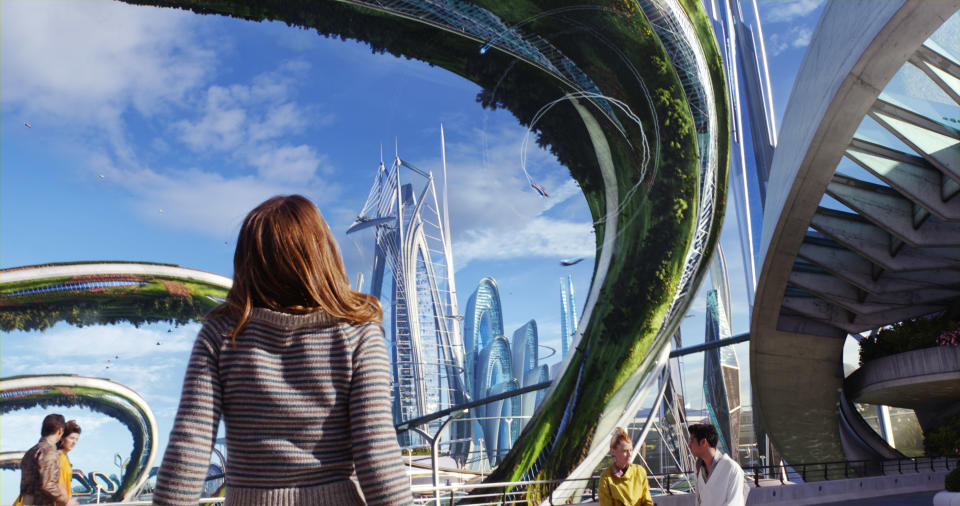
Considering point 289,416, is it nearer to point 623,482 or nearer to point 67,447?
point 623,482

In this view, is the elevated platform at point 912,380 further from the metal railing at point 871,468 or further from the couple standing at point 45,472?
the couple standing at point 45,472

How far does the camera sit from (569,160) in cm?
1284

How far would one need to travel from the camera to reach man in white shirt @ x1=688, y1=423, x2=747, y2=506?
302cm

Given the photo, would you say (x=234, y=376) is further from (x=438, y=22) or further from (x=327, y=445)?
(x=438, y=22)

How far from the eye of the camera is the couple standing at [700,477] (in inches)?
119

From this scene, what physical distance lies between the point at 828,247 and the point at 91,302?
18204mm

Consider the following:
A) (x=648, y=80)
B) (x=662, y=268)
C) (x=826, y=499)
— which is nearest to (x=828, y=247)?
(x=826, y=499)

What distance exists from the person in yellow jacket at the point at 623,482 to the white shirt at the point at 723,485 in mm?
478

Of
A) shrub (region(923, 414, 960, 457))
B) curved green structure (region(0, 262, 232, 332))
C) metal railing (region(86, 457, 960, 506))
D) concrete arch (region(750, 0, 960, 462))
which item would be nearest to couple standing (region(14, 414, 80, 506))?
metal railing (region(86, 457, 960, 506))

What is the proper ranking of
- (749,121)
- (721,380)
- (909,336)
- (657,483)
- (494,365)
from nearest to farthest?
(657,483) → (909,336) → (494,365) → (721,380) → (749,121)

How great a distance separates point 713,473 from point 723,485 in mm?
80

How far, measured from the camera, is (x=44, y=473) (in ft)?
14.1

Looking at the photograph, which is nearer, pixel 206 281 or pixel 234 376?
pixel 234 376

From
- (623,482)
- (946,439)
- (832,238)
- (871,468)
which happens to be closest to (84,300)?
(623,482)
